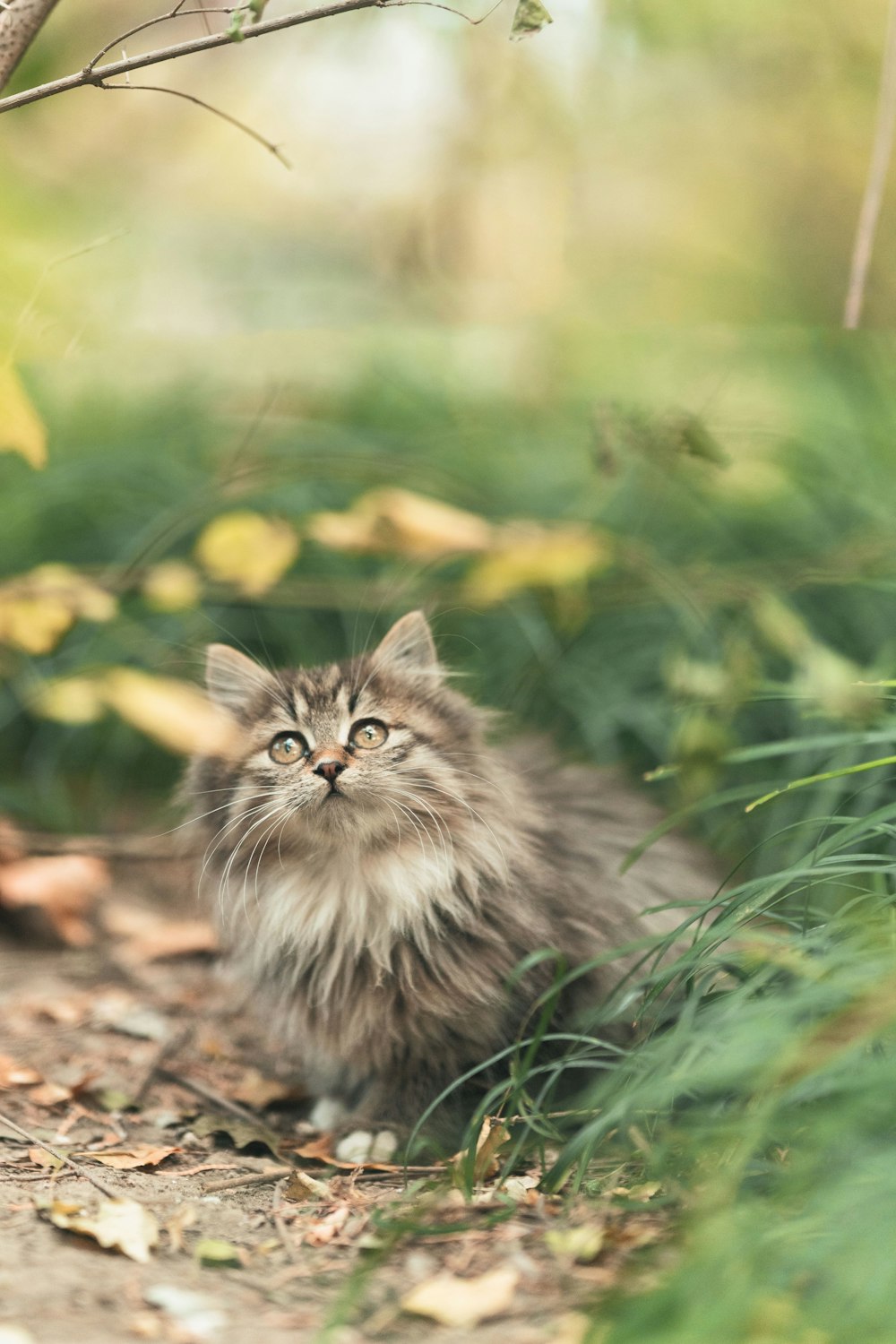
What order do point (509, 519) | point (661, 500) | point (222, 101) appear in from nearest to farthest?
point (509, 519) → point (661, 500) → point (222, 101)

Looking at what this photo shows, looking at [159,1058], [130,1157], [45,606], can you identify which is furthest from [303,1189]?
[45,606]

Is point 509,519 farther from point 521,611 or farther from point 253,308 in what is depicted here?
point 253,308

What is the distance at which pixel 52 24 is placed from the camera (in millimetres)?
3949

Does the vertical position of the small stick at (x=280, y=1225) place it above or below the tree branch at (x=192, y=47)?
below

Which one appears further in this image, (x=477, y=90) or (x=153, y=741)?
(x=477, y=90)

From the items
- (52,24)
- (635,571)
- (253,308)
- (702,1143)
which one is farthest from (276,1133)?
(253,308)

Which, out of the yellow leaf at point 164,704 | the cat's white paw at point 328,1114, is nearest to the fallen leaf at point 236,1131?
the cat's white paw at point 328,1114

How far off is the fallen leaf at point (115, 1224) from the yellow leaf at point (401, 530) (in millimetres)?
1768

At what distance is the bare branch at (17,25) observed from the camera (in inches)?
83.0

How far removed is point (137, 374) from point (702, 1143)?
4.67m

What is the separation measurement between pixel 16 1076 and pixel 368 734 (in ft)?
3.49

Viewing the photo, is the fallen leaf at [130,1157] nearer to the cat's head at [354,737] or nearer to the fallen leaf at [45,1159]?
the fallen leaf at [45,1159]

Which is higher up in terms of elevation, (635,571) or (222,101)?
(222,101)

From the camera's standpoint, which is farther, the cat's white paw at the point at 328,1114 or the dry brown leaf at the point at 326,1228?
the cat's white paw at the point at 328,1114
